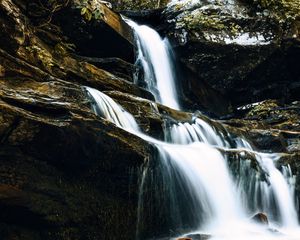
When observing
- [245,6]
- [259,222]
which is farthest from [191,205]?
[245,6]

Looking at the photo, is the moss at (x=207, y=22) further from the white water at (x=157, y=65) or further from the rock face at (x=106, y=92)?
the white water at (x=157, y=65)

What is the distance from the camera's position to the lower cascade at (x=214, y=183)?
21.6 feet

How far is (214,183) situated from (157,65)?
584 centimetres

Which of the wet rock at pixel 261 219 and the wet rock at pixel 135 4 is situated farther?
the wet rock at pixel 135 4

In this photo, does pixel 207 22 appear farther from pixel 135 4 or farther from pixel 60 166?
pixel 60 166

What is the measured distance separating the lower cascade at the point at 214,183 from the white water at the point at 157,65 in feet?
9.58

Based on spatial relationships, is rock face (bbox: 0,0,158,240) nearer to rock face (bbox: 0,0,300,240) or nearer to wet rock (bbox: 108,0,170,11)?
rock face (bbox: 0,0,300,240)

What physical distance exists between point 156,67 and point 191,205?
21.0 feet

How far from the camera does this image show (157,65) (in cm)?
1262

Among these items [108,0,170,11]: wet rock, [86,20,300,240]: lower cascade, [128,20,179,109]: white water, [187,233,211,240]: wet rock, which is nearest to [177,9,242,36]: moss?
[128,20,179,109]: white water

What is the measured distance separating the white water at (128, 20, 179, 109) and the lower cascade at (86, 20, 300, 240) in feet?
9.58

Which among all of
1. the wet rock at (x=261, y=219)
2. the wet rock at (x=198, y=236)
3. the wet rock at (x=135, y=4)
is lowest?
the wet rock at (x=198, y=236)

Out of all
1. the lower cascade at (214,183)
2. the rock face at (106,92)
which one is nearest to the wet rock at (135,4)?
the rock face at (106,92)

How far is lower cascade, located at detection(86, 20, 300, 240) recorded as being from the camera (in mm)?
6578
